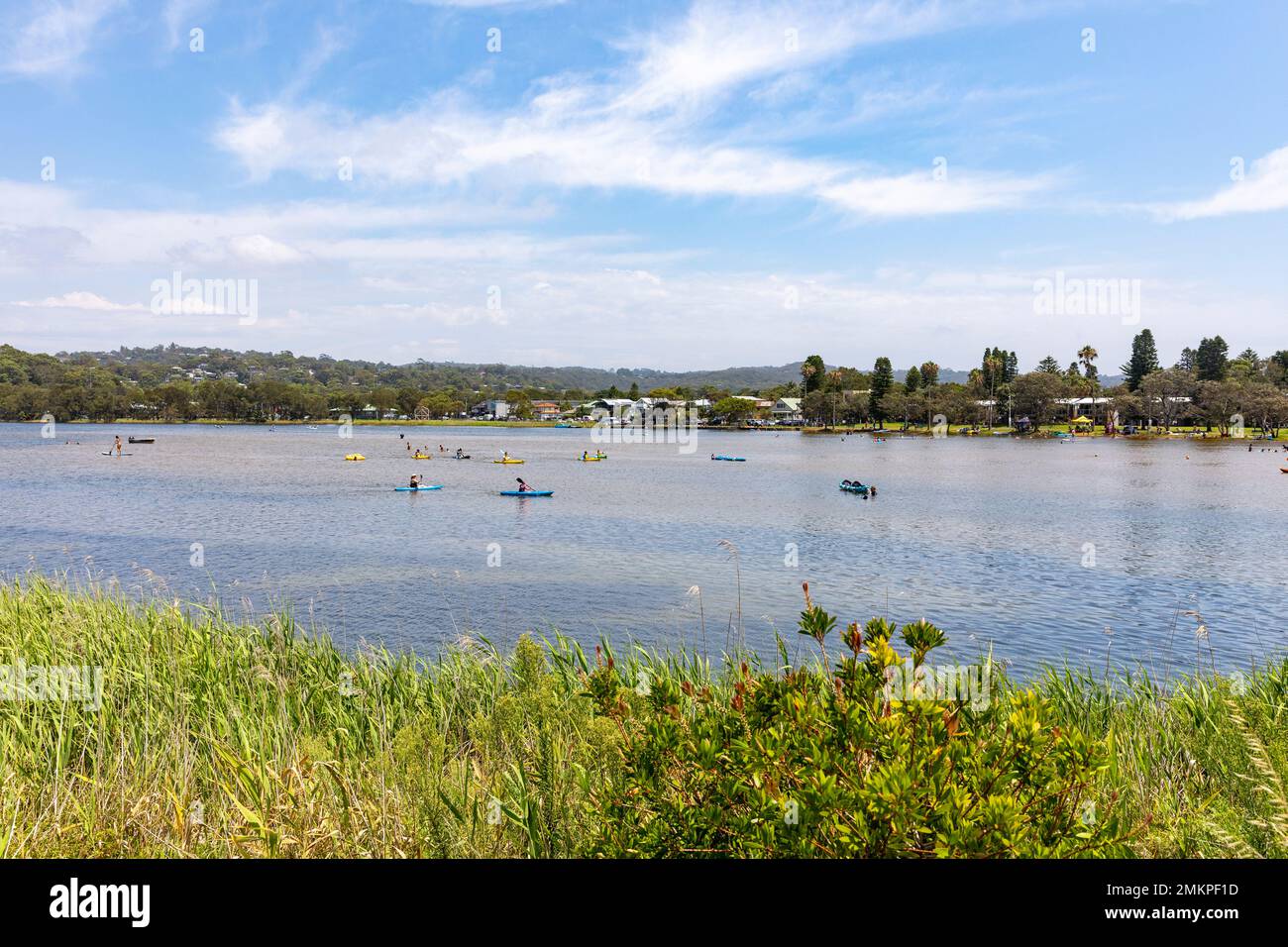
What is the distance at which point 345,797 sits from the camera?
633 centimetres

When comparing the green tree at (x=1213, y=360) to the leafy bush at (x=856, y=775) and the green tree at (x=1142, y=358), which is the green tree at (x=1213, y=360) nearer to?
the green tree at (x=1142, y=358)

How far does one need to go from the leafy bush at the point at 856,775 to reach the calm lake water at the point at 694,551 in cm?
1137

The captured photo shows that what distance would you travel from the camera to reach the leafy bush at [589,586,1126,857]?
12.2ft

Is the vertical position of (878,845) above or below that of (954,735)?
below

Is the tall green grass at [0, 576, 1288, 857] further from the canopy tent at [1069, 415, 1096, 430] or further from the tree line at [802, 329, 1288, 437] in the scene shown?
the canopy tent at [1069, 415, 1096, 430]

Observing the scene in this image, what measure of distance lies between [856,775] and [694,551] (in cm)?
3736

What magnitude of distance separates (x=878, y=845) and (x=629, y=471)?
9551cm

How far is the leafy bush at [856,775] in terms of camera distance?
3.71 metres

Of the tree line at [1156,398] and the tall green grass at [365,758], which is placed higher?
the tree line at [1156,398]

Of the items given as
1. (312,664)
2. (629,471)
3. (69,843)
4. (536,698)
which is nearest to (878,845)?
(536,698)

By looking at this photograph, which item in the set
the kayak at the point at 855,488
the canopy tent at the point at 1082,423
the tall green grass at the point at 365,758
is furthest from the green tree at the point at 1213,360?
the tall green grass at the point at 365,758

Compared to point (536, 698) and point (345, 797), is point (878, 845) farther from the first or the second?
point (345, 797)

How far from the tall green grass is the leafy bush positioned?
441 millimetres

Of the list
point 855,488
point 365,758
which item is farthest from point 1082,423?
point 365,758
